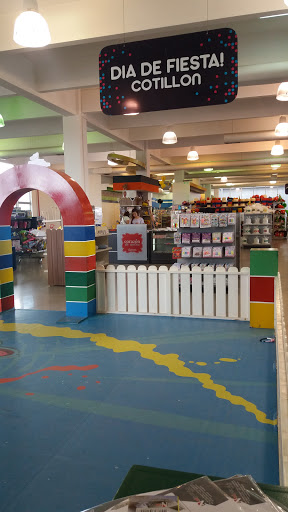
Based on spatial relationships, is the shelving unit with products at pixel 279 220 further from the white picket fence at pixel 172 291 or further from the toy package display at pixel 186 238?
the white picket fence at pixel 172 291

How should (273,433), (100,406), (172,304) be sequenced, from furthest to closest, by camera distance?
(172,304) → (100,406) → (273,433)

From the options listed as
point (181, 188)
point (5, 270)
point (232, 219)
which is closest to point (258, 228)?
point (181, 188)

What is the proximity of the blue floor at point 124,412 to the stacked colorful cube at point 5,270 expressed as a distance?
1.89 m

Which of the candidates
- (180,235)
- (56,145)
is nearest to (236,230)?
(180,235)

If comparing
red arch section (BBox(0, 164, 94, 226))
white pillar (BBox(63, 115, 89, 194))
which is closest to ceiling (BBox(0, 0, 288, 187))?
white pillar (BBox(63, 115, 89, 194))

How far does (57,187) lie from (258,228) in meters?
10.2

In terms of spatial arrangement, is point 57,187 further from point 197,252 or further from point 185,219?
point 197,252

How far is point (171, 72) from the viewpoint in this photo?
3842mm

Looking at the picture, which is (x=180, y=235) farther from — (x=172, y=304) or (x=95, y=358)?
(x=95, y=358)

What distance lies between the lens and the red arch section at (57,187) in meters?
6.89

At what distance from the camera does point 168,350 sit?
5.25 metres

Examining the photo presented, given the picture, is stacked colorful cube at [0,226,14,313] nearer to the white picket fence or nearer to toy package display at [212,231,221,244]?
the white picket fence

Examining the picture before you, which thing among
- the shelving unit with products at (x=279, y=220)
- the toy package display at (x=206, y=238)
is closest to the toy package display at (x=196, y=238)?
the toy package display at (x=206, y=238)

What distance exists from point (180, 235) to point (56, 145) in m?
6.82
